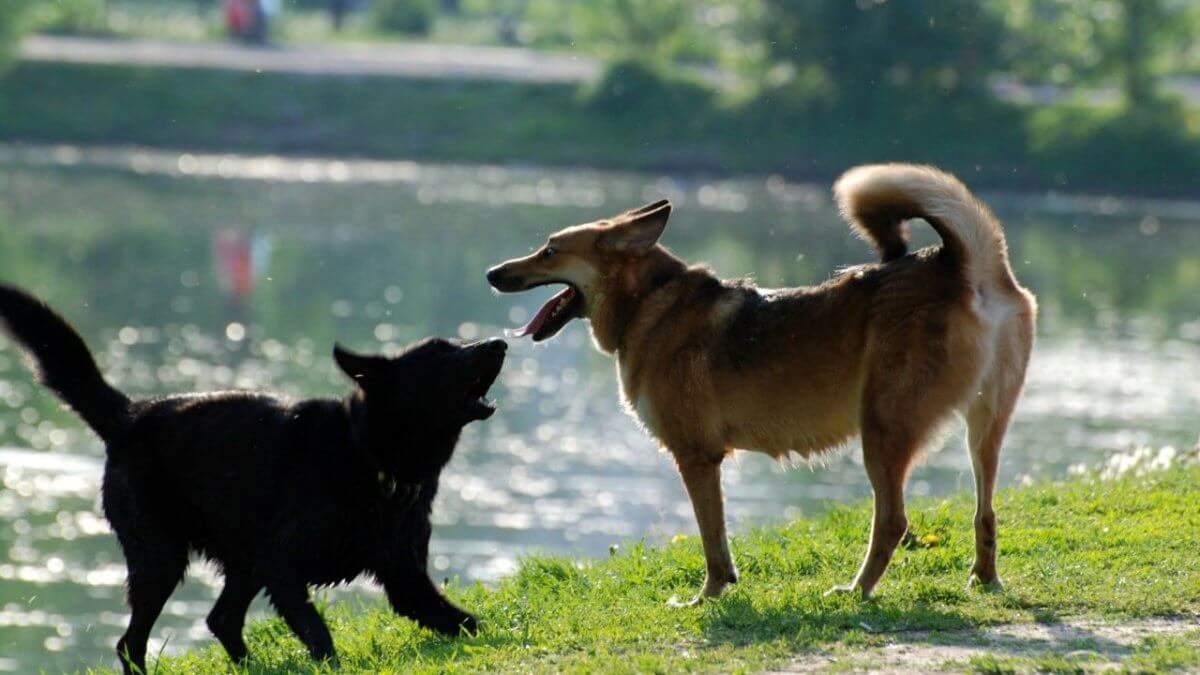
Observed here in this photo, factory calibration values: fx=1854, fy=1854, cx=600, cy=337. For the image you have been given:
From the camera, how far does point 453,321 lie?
29.4m

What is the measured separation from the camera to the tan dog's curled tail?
829cm

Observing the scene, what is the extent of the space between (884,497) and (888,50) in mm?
43003

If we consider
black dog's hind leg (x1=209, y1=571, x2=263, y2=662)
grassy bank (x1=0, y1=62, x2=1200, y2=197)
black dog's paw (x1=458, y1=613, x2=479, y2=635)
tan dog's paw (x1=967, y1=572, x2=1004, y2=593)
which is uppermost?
tan dog's paw (x1=967, y1=572, x2=1004, y2=593)

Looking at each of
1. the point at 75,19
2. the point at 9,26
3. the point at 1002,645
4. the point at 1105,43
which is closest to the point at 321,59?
the point at 75,19

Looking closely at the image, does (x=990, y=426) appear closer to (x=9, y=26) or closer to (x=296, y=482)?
(x=296, y=482)

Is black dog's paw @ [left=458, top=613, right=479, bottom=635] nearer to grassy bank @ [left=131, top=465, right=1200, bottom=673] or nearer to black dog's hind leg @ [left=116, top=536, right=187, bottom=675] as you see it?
grassy bank @ [left=131, top=465, right=1200, bottom=673]

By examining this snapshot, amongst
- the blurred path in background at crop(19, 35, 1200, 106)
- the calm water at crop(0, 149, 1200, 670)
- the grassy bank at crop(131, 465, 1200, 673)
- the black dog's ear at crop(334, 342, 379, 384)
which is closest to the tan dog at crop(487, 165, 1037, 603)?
the grassy bank at crop(131, 465, 1200, 673)

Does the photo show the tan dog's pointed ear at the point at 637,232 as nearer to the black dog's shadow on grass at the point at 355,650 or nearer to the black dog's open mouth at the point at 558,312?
the black dog's open mouth at the point at 558,312

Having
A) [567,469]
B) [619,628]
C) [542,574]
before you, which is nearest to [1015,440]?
[567,469]

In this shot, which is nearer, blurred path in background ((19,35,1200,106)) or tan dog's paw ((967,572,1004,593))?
tan dog's paw ((967,572,1004,593))

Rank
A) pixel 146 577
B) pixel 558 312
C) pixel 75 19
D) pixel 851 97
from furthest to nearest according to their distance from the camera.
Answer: pixel 75 19, pixel 851 97, pixel 558 312, pixel 146 577

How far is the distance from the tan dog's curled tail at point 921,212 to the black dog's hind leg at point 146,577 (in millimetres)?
3580

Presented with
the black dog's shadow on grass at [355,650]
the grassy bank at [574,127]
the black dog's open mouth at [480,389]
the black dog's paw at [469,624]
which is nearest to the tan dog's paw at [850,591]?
the black dog's shadow on grass at [355,650]

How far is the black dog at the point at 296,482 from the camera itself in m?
8.41
